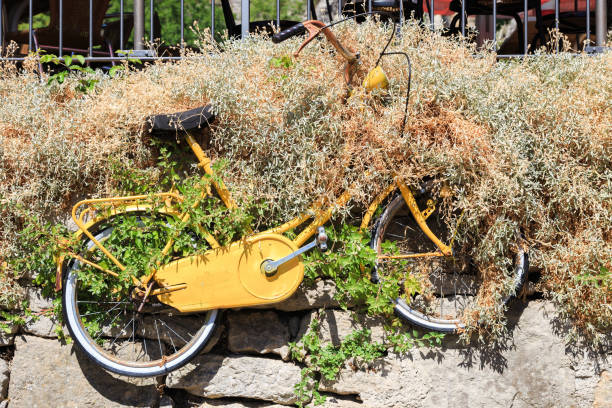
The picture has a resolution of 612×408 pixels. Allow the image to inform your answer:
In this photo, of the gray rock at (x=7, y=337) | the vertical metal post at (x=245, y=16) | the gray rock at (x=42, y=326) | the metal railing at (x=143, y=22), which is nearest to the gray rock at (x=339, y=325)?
the gray rock at (x=42, y=326)

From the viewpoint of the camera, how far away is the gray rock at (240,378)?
3730mm

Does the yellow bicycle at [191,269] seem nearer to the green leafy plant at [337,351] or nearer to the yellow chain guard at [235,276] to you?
the yellow chain guard at [235,276]

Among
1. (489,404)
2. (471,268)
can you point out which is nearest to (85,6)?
(471,268)

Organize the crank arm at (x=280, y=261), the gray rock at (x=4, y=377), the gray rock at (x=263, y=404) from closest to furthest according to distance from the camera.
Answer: the crank arm at (x=280, y=261) → the gray rock at (x=263, y=404) → the gray rock at (x=4, y=377)

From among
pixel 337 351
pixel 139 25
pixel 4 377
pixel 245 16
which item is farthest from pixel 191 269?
pixel 139 25

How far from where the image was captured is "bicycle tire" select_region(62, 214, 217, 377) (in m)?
3.58

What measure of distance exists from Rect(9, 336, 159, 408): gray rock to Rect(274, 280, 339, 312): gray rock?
37.3 inches

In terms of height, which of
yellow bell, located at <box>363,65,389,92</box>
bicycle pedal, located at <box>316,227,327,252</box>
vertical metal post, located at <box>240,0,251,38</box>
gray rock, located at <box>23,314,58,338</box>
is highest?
A: vertical metal post, located at <box>240,0,251,38</box>

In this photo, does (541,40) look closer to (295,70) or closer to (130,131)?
(295,70)

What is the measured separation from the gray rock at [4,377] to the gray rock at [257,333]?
1.38 metres

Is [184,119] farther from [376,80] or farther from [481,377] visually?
[481,377]

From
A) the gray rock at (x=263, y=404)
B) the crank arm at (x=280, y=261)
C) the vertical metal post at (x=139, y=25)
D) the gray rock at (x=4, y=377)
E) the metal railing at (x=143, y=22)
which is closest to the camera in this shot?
the crank arm at (x=280, y=261)

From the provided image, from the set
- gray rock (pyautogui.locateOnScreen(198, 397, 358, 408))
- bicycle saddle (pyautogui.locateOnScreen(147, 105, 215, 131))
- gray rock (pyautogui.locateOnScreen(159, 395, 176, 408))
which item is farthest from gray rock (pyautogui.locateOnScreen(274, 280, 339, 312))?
bicycle saddle (pyautogui.locateOnScreen(147, 105, 215, 131))

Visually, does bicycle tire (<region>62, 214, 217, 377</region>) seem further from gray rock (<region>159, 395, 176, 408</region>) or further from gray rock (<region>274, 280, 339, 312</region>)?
gray rock (<region>274, 280, 339, 312</region>)
